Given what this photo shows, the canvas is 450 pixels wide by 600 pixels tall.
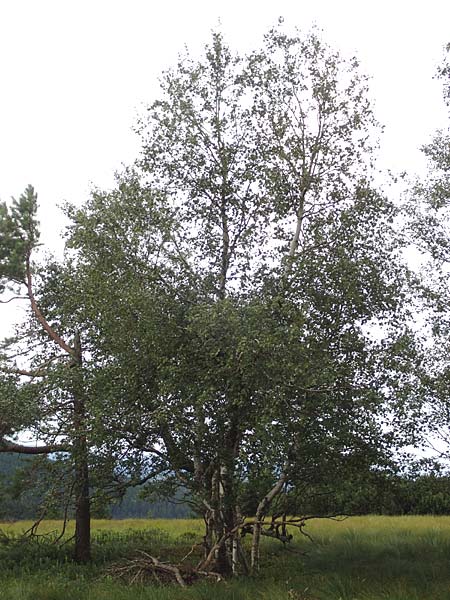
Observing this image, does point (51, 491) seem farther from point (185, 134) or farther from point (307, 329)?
point (185, 134)

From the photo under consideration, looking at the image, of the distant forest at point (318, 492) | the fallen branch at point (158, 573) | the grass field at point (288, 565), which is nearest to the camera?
the grass field at point (288, 565)

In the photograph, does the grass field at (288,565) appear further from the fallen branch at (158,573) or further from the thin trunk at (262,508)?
the fallen branch at (158,573)

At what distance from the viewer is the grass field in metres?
12.4

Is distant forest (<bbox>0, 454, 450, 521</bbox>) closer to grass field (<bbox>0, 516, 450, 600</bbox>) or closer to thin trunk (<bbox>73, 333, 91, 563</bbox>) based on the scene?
thin trunk (<bbox>73, 333, 91, 563</bbox>)

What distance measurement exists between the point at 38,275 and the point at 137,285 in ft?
27.1

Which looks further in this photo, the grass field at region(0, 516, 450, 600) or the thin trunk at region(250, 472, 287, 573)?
the thin trunk at region(250, 472, 287, 573)

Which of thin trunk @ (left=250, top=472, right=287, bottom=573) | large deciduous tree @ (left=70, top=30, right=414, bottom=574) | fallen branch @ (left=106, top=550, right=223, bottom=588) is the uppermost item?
large deciduous tree @ (left=70, top=30, right=414, bottom=574)

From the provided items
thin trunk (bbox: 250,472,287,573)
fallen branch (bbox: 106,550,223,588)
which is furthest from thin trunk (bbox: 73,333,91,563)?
thin trunk (bbox: 250,472,287,573)

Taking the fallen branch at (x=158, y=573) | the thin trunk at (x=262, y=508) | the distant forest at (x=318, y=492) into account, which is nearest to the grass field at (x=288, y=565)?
the thin trunk at (x=262, y=508)

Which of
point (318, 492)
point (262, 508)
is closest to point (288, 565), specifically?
point (262, 508)

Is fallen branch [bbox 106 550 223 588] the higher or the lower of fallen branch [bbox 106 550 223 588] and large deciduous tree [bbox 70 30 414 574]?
the lower

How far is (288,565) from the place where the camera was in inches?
667

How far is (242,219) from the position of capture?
→ 614 inches

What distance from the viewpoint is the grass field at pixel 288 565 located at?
12.4 m
